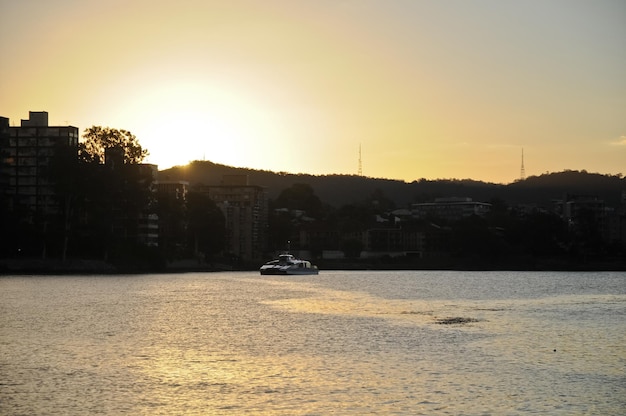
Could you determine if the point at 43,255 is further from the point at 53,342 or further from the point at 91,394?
the point at 91,394

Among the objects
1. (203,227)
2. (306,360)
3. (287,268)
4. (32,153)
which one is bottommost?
(306,360)

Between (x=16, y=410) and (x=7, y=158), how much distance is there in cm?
15903

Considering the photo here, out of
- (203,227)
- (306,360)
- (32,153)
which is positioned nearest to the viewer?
→ (306,360)

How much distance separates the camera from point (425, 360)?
40062 mm

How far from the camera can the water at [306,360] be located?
29766 mm

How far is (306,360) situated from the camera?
4016cm

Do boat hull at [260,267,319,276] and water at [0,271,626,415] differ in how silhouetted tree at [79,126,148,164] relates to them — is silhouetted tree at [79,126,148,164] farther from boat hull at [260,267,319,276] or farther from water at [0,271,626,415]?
water at [0,271,626,415]

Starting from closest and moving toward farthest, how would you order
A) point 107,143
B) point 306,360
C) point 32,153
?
point 306,360
point 107,143
point 32,153

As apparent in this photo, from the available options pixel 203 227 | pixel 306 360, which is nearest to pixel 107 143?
pixel 203 227

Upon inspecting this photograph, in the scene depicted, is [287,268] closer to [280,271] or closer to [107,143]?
[280,271]

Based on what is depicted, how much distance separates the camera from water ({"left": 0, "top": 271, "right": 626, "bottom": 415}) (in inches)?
1172

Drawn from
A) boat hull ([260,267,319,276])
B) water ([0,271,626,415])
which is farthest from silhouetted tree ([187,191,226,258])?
water ([0,271,626,415])

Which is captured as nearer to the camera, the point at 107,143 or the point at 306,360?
the point at 306,360

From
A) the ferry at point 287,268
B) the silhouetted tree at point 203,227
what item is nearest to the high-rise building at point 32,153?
the silhouetted tree at point 203,227
